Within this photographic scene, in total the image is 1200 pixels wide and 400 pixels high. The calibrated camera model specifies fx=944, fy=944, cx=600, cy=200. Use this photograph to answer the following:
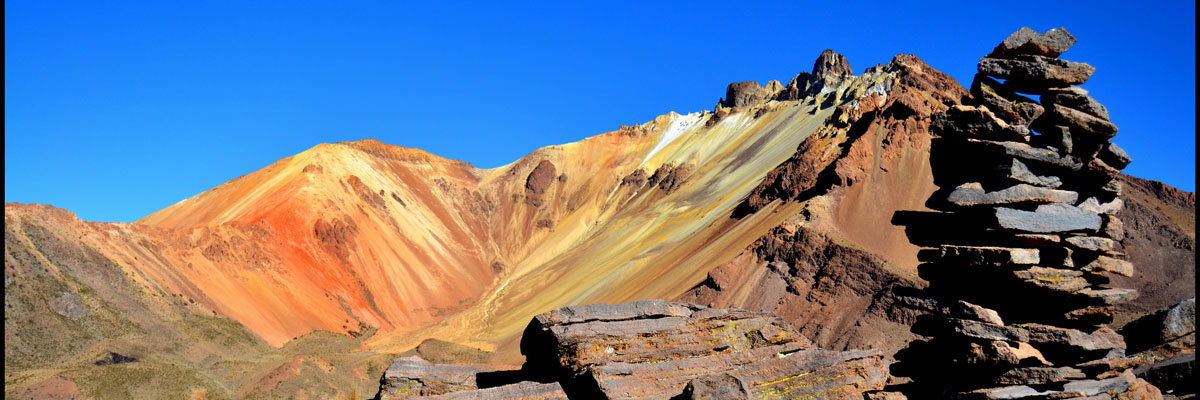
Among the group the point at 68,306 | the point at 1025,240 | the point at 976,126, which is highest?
the point at 68,306

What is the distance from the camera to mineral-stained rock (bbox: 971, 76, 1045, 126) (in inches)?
528

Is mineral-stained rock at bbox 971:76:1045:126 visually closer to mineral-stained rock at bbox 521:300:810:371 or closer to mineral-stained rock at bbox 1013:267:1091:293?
mineral-stained rock at bbox 1013:267:1091:293

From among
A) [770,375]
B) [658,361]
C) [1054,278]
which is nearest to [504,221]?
[658,361]

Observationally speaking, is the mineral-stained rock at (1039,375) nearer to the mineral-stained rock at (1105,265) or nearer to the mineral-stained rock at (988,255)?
the mineral-stained rock at (988,255)

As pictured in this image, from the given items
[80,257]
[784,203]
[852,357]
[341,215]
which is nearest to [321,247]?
[341,215]

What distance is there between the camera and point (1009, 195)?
42.1 feet

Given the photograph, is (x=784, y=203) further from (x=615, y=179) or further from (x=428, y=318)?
(x=615, y=179)

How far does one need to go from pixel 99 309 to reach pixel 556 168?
67.9 metres

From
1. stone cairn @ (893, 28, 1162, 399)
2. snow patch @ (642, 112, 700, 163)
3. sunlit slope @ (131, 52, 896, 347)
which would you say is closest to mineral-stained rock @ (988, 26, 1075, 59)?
stone cairn @ (893, 28, 1162, 399)

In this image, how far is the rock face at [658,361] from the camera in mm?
13688

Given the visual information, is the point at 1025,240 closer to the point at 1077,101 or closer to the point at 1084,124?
the point at 1084,124

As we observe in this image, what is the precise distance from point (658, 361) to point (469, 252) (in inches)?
3041

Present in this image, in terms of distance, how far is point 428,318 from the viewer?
70.7 m

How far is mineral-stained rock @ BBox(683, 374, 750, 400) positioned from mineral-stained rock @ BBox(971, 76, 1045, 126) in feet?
17.9
